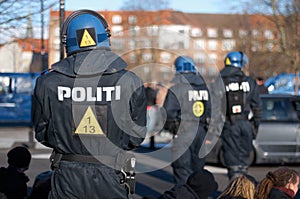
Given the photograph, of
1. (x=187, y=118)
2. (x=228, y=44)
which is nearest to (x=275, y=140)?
(x=187, y=118)

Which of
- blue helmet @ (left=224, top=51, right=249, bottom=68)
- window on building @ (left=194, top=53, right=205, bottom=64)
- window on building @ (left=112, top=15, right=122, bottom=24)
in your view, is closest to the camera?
window on building @ (left=194, top=53, right=205, bottom=64)

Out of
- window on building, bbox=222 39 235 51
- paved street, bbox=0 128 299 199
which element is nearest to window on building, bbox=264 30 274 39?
window on building, bbox=222 39 235 51

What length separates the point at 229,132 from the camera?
31.9 ft

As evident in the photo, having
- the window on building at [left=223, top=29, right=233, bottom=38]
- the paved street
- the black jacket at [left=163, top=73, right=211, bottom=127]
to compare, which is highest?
the window on building at [left=223, top=29, right=233, bottom=38]

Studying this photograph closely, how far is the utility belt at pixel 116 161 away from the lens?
4.29m

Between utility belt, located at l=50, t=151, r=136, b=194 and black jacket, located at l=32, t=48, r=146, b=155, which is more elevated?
black jacket, located at l=32, t=48, r=146, b=155

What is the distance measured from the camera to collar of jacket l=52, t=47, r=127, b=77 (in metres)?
4.27

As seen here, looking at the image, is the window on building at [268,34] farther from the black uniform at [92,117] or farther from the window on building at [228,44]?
the black uniform at [92,117]

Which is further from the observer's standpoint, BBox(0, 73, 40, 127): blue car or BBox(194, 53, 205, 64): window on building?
BBox(0, 73, 40, 127): blue car

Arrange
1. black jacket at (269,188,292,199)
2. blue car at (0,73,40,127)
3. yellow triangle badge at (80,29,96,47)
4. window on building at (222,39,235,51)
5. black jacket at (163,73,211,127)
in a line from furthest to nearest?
window on building at (222,39,235,51) < blue car at (0,73,40,127) < black jacket at (163,73,211,127) < black jacket at (269,188,292,199) < yellow triangle badge at (80,29,96,47)

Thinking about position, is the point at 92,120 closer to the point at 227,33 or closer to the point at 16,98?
the point at 16,98

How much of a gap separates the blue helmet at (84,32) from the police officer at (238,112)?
203 inches

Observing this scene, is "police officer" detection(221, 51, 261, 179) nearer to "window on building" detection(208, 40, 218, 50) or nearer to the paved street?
the paved street

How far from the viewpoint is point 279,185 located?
5.49 m
